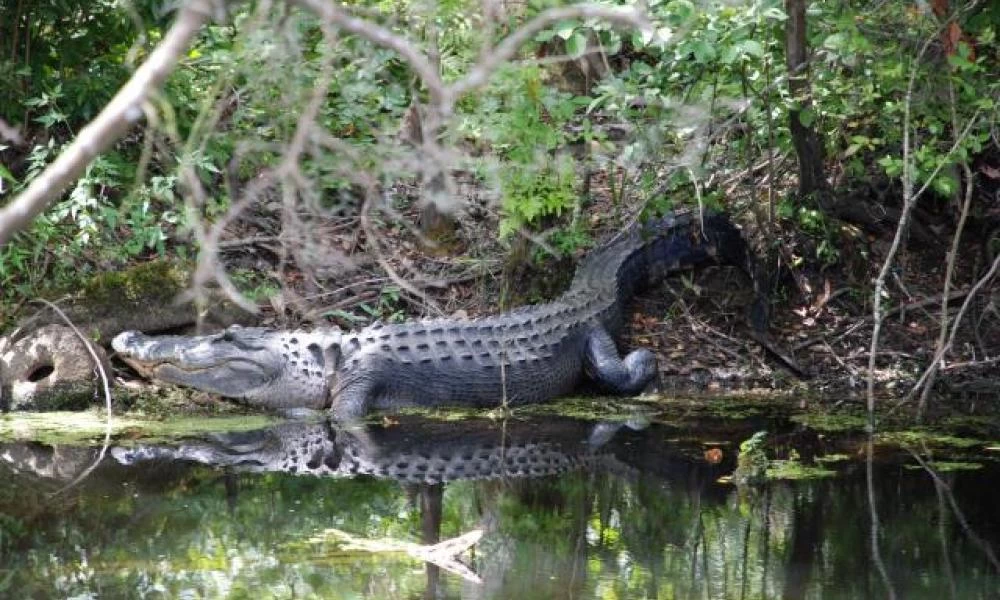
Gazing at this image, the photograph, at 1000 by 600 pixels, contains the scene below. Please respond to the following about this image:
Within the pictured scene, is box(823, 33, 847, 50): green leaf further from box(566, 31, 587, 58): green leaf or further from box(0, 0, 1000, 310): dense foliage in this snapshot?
box(566, 31, 587, 58): green leaf

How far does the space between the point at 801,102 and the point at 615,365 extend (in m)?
2.00

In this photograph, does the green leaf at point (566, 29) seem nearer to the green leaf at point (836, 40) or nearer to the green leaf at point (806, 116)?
the green leaf at point (836, 40)

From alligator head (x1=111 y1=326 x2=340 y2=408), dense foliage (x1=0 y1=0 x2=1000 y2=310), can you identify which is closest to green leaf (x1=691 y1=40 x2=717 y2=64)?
dense foliage (x1=0 y1=0 x2=1000 y2=310)

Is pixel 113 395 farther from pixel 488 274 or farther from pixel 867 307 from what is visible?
pixel 867 307

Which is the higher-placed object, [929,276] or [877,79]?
[877,79]

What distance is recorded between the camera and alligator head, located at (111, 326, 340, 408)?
27.0 ft

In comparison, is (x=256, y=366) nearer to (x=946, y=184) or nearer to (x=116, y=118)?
(x=946, y=184)

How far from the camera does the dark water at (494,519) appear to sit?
4.80m

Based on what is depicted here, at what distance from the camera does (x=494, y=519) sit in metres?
5.75

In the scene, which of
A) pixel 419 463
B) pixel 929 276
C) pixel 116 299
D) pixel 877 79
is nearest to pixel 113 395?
pixel 116 299

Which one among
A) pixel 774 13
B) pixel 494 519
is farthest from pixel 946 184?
pixel 494 519

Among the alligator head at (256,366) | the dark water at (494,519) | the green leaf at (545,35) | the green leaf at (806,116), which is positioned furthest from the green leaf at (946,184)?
the alligator head at (256,366)

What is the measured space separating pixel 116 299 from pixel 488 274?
8.40 feet

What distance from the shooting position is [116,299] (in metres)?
8.52
